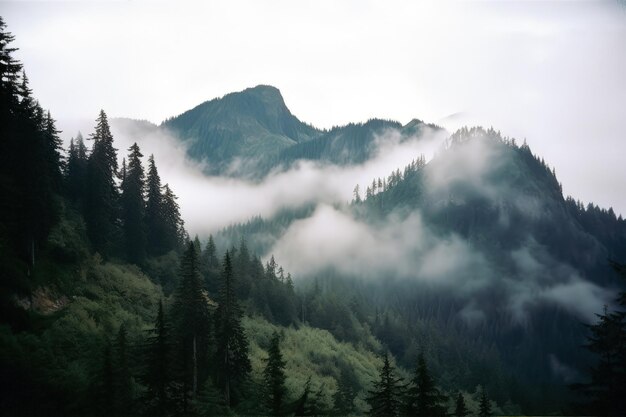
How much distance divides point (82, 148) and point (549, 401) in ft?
495

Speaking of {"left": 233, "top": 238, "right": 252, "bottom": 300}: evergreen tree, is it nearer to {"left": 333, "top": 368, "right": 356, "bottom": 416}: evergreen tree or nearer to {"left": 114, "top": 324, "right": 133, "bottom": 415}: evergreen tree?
{"left": 333, "top": 368, "right": 356, "bottom": 416}: evergreen tree

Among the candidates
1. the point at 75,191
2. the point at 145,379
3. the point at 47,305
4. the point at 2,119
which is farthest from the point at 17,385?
the point at 75,191

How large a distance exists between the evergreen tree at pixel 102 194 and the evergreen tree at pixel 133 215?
1458 millimetres

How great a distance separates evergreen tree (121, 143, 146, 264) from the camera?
228 ft

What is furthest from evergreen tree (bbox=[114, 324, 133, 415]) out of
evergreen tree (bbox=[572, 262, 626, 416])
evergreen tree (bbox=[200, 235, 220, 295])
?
evergreen tree (bbox=[200, 235, 220, 295])

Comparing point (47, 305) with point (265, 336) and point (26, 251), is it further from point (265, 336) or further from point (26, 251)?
point (265, 336)

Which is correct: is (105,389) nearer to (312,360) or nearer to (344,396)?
(344,396)

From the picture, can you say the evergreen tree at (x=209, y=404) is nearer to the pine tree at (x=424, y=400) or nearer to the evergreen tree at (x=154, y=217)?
the pine tree at (x=424, y=400)

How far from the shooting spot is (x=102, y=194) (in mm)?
64375

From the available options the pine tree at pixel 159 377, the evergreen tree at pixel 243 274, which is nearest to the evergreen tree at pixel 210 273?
the evergreen tree at pixel 243 274

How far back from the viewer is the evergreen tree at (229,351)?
48.6 metres

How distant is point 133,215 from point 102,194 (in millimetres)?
6672

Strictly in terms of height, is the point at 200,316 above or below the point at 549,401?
above

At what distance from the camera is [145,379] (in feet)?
117
